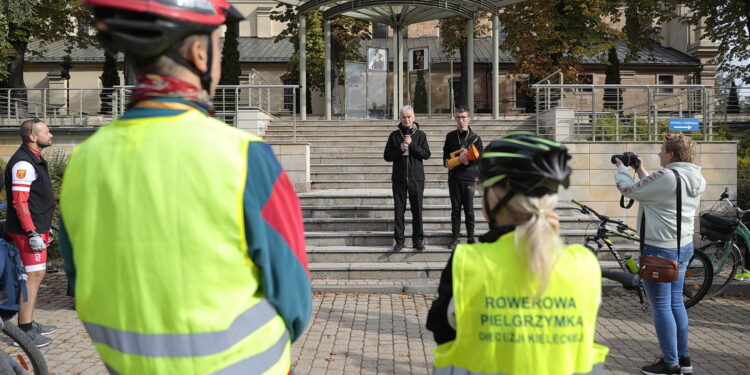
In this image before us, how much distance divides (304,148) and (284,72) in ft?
109

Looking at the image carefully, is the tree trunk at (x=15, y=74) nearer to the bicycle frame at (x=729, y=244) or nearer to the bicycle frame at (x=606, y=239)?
the bicycle frame at (x=606, y=239)

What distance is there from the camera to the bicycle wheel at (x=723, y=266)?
8.62 meters

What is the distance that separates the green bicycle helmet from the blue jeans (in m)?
3.50

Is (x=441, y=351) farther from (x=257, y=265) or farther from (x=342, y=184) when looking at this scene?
(x=342, y=184)

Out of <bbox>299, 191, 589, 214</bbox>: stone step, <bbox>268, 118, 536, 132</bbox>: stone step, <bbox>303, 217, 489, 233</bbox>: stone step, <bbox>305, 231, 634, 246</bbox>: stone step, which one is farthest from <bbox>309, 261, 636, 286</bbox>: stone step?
<bbox>268, 118, 536, 132</bbox>: stone step

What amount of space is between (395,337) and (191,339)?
16.9 feet

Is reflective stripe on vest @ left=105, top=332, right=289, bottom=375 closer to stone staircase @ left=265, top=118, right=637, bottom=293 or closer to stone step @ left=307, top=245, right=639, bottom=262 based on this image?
stone staircase @ left=265, top=118, right=637, bottom=293

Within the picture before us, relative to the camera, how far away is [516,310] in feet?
7.17

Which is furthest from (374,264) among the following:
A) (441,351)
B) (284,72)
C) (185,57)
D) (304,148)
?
(284,72)

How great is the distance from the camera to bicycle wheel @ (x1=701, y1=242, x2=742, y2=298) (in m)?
8.62

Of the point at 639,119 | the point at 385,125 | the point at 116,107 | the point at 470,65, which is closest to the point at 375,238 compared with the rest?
the point at 639,119

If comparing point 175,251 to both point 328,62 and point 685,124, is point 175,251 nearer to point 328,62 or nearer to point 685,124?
point 685,124

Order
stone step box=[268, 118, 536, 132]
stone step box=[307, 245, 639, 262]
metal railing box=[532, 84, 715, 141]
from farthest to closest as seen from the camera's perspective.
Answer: stone step box=[268, 118, 536, 132] < metal railing box=[532, 84, 715, 141] < stone step box=[307, 245, 639, 262]

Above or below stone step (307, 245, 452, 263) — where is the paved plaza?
below
